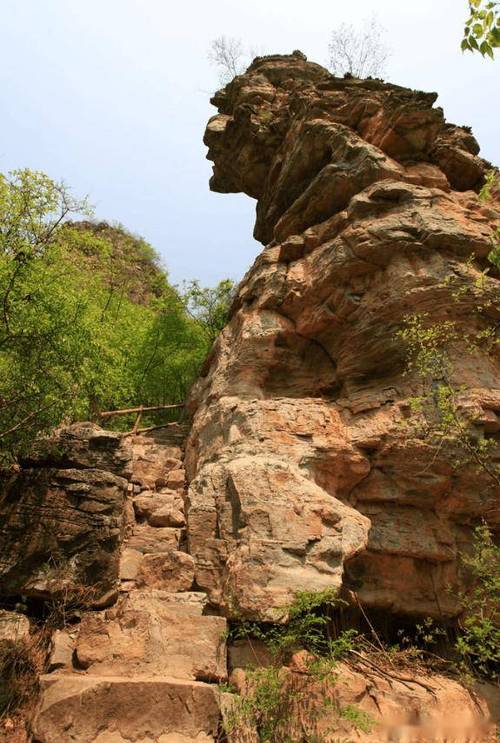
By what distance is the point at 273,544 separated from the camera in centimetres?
723

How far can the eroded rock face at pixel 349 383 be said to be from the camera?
25.2ft

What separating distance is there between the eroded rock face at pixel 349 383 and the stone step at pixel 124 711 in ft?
4.90

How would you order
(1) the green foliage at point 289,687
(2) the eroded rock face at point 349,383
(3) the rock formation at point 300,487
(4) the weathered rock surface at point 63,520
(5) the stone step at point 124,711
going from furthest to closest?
(2) the eroded rock face at point 349,383 → (4) the weathered rock surface at point 63,520 → (3) the rock formation at point 300,487 → (1) the green foliage at point 289,687 → (5) the stone step at point 124,711

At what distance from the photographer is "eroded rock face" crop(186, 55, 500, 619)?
768 cm

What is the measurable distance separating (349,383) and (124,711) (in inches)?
278

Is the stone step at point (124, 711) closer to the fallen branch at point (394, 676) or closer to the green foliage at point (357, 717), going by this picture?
the green foliage at point (357, 717)

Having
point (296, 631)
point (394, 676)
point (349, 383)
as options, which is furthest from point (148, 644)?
point (349, 383)

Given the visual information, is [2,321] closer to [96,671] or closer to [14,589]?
[14,589]

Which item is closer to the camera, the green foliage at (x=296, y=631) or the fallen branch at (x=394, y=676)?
the green foliage at (x=296, y=631)

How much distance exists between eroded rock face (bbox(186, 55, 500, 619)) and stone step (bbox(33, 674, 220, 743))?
1.49m

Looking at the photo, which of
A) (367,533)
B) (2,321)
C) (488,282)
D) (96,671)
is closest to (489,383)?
(488,282)

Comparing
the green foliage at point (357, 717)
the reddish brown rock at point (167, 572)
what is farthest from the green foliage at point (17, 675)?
the green foliage at point (357, 717)

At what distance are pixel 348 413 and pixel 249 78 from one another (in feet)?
48.8

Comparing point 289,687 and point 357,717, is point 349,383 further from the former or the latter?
point 357,717
